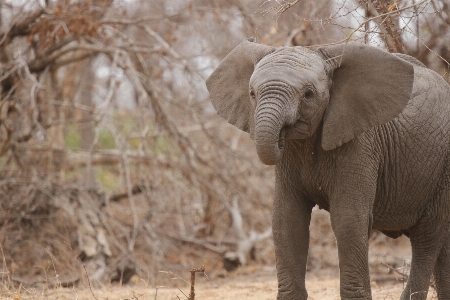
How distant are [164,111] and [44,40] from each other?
5.70 feet

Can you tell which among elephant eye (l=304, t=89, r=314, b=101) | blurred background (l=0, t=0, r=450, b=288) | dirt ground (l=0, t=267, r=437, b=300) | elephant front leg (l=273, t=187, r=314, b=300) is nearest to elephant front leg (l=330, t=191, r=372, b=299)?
elephant front leg (l=273, t=187, r=314, b=300)

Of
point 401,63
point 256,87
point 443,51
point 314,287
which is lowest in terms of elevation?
point 314,287

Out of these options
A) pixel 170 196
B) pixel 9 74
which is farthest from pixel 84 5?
pixel 170 196

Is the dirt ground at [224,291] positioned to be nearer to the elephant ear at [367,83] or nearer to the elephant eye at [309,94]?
the elephant ear at [367,83]

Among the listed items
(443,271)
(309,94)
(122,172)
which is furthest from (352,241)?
(122,172)

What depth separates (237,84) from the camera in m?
4.57

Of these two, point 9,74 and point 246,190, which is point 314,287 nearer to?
point 246,190

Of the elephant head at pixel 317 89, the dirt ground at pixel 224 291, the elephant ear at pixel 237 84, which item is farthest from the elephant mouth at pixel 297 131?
the dirt ground at pixel 224 291

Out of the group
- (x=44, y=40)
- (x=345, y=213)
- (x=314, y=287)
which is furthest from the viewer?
(x=44, y=40)

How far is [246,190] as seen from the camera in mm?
9812

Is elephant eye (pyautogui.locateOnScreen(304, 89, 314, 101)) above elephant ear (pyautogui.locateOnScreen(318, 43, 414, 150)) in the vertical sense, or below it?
below

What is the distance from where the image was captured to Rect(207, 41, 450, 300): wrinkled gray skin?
405cm

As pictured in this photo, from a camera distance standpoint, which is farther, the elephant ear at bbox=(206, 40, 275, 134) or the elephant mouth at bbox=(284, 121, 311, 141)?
the elephant ear at bbox=(206, 40, 275, 134)

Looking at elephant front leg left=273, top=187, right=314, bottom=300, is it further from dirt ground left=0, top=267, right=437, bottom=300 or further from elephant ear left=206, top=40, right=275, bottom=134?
dirt ground left=0, top=267, right=437, bottom=300
